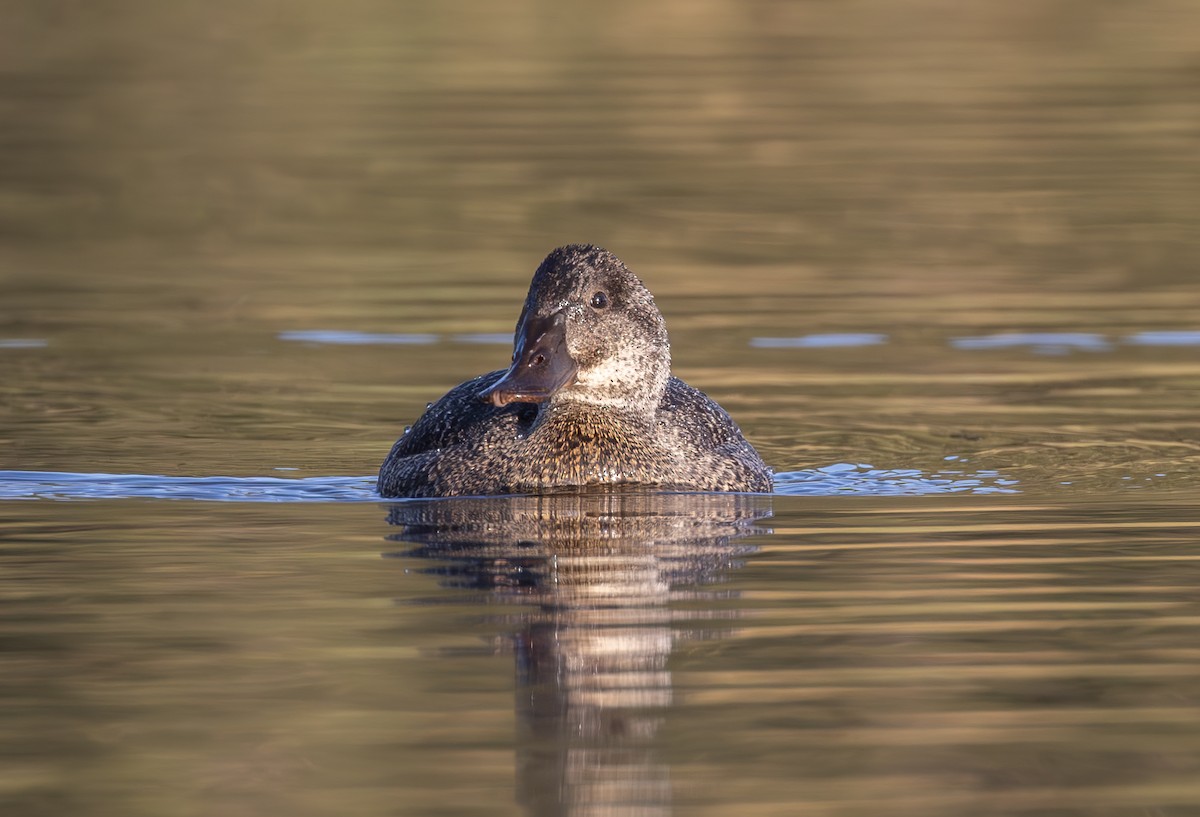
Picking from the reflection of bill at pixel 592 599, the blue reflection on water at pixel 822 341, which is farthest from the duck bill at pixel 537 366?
the blue reflection on water at pixel 822 341


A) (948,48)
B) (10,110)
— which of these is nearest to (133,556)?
(10,110)

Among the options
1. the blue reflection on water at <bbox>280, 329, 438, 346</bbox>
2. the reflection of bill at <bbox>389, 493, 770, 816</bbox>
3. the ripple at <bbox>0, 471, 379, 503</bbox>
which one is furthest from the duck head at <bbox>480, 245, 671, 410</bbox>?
the blue reflection on water at <bbox>280, 329, 438, 346</bbox>

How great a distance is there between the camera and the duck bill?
11648 millimetres

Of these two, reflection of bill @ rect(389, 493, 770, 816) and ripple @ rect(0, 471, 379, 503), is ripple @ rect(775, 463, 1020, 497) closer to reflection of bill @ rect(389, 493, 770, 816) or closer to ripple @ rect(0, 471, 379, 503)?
reflection of bill @ rect(389, 493, 770, 816)

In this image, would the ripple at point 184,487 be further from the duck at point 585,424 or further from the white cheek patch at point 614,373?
the white cheek patch at point 614,373

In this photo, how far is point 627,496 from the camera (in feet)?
39.4

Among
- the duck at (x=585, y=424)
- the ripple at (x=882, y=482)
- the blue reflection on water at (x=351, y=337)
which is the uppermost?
the blue reflection on water at (x=351, y=337)

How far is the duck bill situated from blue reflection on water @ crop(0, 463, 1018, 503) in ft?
3.73

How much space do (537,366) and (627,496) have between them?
0.74 metres

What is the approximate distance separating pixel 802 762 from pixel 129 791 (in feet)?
6.00

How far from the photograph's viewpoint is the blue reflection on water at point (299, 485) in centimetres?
1230

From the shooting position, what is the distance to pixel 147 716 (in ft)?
26.0

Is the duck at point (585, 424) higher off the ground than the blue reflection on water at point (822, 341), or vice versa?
the blue reflection on water at point (822, 341)

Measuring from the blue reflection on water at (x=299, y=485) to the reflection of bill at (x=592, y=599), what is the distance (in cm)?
53
